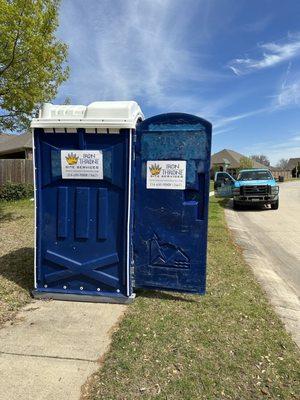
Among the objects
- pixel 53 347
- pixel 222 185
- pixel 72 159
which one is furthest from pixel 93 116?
pixel 222 185

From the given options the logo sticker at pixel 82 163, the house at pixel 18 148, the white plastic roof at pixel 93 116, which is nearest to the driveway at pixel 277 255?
the logo sticker at pixel 82 163

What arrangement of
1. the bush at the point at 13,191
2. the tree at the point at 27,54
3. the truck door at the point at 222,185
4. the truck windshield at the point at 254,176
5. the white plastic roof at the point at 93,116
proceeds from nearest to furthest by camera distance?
1. the white plastic roof at the point at 93,116
2. the tree at the point at 27,54
3. the truck door at the point at 222,185
4. the bush at the point at 13,191
5. the truck windshield at the point at 254,176

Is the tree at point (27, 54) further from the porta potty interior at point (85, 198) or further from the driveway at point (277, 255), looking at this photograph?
the driveway at point (277, 255)

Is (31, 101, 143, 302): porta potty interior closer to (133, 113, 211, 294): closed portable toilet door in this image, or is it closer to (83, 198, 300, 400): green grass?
(133, 113, 211, 294): closed portable toilet door

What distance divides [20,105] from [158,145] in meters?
6.85

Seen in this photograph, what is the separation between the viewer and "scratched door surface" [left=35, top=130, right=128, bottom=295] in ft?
15.1

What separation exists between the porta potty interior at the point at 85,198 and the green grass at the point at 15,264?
0.38 m

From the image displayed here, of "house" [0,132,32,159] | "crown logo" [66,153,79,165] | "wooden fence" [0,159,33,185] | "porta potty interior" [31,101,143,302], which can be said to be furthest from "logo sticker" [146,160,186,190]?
"house" [0,132,32,159]

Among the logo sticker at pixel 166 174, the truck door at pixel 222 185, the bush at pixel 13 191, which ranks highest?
the logo sticker at pixel 166 174

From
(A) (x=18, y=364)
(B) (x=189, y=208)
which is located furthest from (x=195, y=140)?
(A) (x=18, y=364)

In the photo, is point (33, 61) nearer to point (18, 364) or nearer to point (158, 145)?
point (158, 145)

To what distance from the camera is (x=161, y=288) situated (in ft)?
15.8

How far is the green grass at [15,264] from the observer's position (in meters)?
4.73

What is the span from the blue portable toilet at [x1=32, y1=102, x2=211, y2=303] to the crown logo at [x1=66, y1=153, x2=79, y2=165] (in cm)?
2
